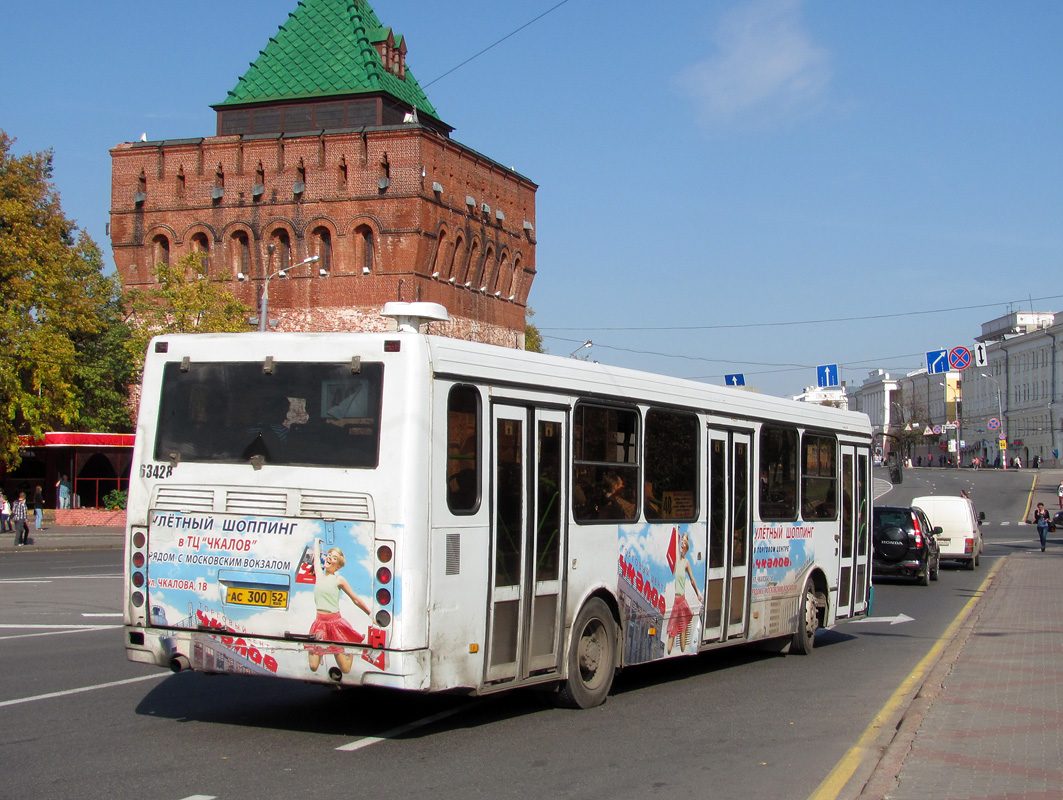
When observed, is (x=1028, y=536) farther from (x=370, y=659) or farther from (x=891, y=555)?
(x=370, y=659)

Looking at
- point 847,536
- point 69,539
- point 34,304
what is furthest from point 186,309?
point 847,536

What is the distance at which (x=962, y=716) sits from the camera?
907cm

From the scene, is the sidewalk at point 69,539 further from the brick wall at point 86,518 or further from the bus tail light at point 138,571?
the bus tail light at point 138,571

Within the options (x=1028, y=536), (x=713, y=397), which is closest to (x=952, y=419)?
(x=1028, y=536)

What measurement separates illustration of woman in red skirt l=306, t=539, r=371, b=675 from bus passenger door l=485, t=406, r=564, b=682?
1.03 metres

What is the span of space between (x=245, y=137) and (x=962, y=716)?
5562 centimetres

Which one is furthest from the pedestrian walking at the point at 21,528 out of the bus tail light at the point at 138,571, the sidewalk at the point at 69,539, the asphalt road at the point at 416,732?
the bus tail light at the point at 138,571

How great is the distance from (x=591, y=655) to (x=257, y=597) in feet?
9.16

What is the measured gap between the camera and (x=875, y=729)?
A: 894 cm

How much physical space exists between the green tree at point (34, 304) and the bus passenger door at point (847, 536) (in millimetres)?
30764

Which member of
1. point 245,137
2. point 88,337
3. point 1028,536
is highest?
point 245,137

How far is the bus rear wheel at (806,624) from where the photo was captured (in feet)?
43.7

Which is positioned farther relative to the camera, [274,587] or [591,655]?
[591,655]

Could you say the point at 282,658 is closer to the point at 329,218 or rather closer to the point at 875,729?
the point at 875,729
